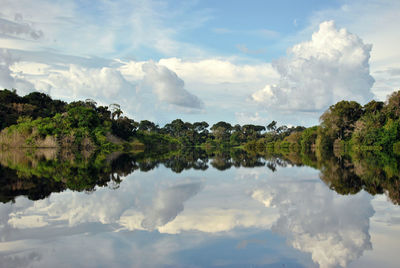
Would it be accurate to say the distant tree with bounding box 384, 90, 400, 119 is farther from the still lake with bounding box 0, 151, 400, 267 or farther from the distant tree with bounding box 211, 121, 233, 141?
the distant tree with bounding box 211, 121, 233, 141

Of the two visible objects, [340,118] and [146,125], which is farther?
[146,125]

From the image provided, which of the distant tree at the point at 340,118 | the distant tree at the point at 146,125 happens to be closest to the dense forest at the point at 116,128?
the distant tree at the point at 340,118

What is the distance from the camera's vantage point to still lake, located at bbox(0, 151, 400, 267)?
6391mm

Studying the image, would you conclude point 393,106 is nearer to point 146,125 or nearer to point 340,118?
point 340,118

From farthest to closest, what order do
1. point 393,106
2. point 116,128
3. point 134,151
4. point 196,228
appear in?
point 116,128 < point 134,151 < point 393,106 < point 196,228

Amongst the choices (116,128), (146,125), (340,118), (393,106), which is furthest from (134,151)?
(146,125)

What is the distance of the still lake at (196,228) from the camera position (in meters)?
6.39

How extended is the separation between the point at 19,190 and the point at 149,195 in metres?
5.45

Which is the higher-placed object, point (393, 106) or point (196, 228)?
point (393, 106)

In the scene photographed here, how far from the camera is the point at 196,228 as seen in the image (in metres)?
8.55

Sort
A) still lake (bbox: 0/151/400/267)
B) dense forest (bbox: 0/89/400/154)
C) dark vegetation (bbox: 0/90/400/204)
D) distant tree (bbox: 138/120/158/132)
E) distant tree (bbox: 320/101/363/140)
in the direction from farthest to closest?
distant tree (bbox: 138/120/158/132), distant tree (bbox: 320/101/363/140), dense forest (bbox: 0/89/400/154), dark vegetation (bbox: 0/90/400/204), still lake (bbox: 0/151/400/267)

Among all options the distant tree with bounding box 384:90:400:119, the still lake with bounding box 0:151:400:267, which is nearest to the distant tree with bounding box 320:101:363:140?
the distant tree with bounding box 384:90:400:119

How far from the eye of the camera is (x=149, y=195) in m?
13.4

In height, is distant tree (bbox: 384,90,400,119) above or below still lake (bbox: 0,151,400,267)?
above
